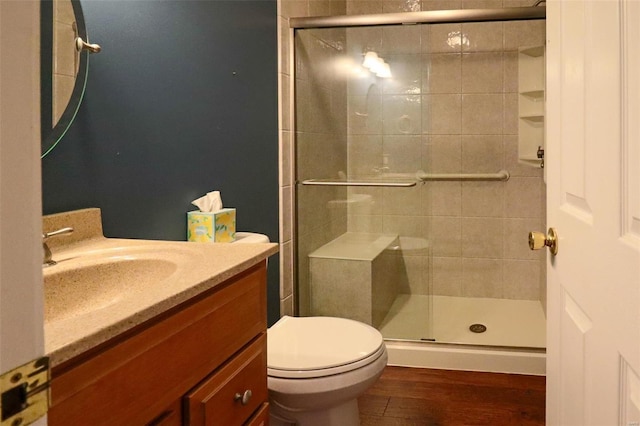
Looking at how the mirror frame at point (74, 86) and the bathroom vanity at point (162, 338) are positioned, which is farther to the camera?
the mirror frame at point (74, 86)

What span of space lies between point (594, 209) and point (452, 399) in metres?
1.73

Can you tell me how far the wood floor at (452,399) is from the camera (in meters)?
2.29

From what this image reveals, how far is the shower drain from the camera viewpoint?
3.07 meters

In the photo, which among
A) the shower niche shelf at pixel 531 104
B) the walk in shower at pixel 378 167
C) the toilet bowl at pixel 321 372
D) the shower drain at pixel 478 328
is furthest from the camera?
the shower niche shelf at pixel 531 104

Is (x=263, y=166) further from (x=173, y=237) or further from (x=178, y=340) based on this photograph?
(x=178, y=340)

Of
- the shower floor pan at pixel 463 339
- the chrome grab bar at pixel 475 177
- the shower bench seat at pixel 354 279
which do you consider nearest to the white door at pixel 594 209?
the shower floor pan at pixel 463 339

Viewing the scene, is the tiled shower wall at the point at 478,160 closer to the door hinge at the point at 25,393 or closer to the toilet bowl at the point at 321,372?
the toilet bowl at the point at 321,372

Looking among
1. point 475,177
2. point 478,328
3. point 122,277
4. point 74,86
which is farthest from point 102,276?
point 475,177

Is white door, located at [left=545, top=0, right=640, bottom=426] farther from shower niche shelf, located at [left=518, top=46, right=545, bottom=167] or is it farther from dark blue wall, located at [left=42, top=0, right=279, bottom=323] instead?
shower niche shelf, located at [left=518, top=46, right=545, bottom=167]

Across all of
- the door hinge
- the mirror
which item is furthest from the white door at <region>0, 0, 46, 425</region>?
the mirror

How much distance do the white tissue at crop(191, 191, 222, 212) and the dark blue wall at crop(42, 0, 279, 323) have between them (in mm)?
40

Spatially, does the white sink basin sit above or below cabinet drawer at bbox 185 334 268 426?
above

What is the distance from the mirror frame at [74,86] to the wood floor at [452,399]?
5.26 feet

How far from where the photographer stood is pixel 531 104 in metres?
3.26
